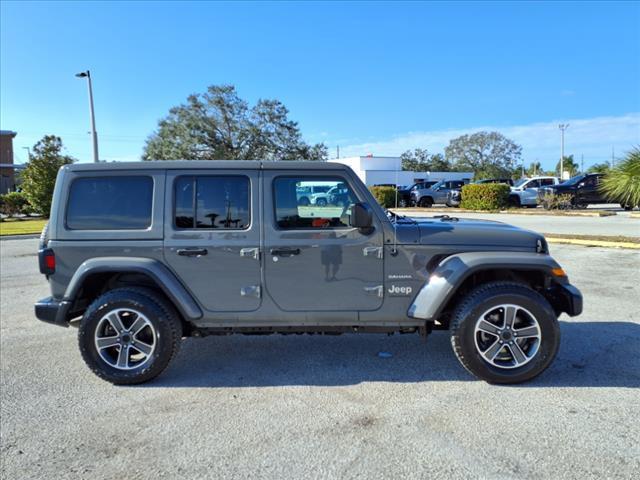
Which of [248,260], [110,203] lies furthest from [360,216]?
[110,203]

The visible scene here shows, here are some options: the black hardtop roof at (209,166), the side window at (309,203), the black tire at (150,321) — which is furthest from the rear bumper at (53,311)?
the side window at (309,203)

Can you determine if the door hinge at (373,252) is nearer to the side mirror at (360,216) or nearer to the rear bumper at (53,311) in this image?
the side mirror at (360,216)

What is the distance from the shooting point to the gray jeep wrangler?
3.76 m

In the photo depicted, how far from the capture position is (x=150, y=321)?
3773mm

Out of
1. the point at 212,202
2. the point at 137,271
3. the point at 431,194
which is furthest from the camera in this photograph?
the point at 431,194

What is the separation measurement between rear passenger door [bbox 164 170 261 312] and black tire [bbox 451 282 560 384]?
1.71 metres

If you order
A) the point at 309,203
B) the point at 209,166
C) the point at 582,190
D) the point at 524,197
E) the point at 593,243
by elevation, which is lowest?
the point at 593,243

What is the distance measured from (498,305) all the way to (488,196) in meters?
20.5

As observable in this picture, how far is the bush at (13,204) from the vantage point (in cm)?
2558

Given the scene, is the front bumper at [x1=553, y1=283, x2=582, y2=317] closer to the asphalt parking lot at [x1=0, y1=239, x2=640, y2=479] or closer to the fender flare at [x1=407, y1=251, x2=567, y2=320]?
the fender flare at [x1=407, y1=251, x2=567, y2=320]

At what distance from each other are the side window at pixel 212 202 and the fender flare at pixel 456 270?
1.63 meters

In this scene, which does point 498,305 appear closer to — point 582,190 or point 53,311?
point 53,311

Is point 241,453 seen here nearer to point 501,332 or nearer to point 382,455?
point 382,455

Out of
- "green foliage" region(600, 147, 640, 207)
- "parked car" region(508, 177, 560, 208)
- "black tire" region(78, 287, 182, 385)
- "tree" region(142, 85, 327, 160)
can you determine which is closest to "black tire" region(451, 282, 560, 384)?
"black tire" region(78, 287, 182, 385)
